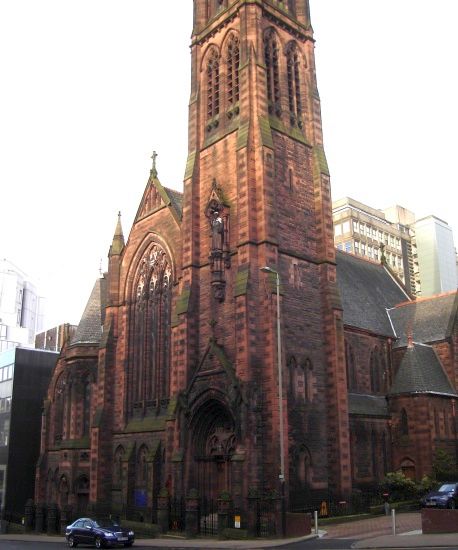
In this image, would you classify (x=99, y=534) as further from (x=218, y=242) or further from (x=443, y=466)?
(x=443, y=466)

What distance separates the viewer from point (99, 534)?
29219 mm

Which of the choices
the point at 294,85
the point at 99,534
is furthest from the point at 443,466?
the point at 294,85

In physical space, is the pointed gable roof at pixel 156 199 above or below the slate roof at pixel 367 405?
above

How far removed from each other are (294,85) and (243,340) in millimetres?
19168

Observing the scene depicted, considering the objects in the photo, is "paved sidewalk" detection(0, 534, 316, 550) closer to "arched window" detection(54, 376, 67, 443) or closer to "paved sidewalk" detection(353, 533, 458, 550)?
"paved sidewalk" detection(353, 533, 458, 550)

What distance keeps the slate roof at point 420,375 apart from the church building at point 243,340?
115mm

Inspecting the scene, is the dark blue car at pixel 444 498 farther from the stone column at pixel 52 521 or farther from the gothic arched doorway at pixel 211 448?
the stone column at pixel 52 521

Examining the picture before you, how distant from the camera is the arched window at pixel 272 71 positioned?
137ft

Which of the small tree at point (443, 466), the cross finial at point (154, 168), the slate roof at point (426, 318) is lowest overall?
the small tree at point (443, 466)

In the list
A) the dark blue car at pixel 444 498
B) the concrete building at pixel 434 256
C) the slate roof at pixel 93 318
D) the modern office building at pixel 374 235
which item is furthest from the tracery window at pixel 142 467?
the concrete building at pixel 434 256

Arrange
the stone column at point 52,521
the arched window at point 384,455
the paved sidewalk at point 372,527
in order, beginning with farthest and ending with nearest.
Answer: the arched window at point 384,455 < the stone column at point 52,521 < the paved sidewalk at point 372,527

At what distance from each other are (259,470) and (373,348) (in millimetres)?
18912

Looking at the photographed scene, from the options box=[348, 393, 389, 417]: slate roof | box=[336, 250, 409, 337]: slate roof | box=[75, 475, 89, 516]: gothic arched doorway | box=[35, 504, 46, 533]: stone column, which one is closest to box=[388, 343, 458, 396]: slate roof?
box=[348, 393, 389, 417]: slate roof

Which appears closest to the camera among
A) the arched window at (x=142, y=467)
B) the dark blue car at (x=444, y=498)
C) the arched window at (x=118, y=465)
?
the dark blue car at (x=444, y=498)
